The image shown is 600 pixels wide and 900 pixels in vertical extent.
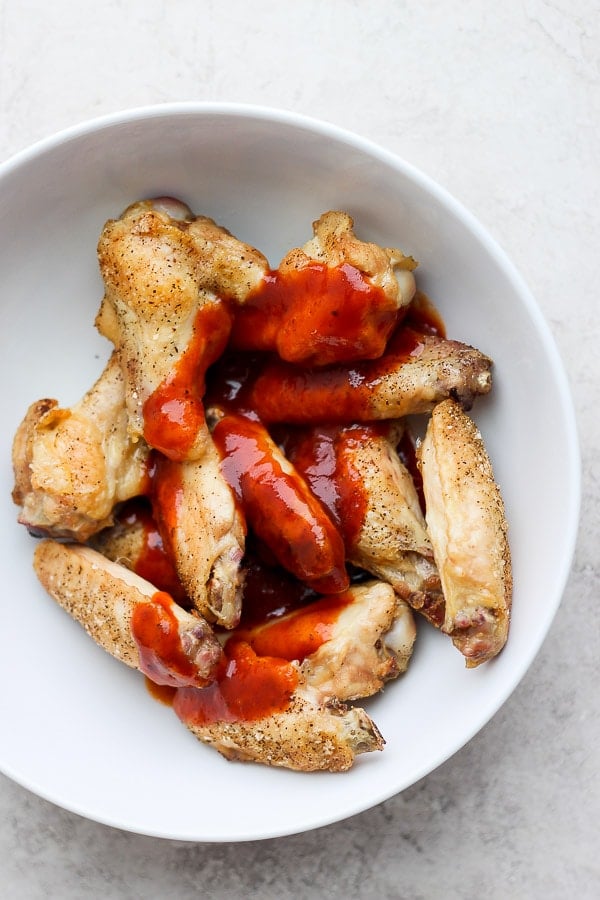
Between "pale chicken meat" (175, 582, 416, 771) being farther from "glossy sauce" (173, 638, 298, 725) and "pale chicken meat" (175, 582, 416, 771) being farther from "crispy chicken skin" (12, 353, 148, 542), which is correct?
"crispy chicken skin" (12, 353, 148, 542)

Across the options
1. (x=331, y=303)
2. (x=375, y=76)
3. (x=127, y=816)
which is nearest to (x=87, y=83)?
(x=375, y=76)

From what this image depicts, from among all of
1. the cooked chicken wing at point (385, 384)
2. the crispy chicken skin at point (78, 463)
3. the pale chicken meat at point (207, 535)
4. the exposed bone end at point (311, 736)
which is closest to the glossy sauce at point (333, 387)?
the cooked chicken wing at point (385, 384)

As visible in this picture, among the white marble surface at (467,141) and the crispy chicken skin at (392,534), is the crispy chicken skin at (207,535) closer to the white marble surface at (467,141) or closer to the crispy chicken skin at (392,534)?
the crispy chicken skin at (392,534)

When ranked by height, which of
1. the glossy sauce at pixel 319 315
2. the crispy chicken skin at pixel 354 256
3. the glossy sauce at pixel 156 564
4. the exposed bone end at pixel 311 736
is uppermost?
the crispy chicken skin at pixel 354 256

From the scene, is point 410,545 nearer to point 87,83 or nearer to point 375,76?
point 375,76

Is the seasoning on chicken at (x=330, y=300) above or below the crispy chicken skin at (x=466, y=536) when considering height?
above

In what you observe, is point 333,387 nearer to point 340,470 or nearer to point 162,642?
point 340,470
